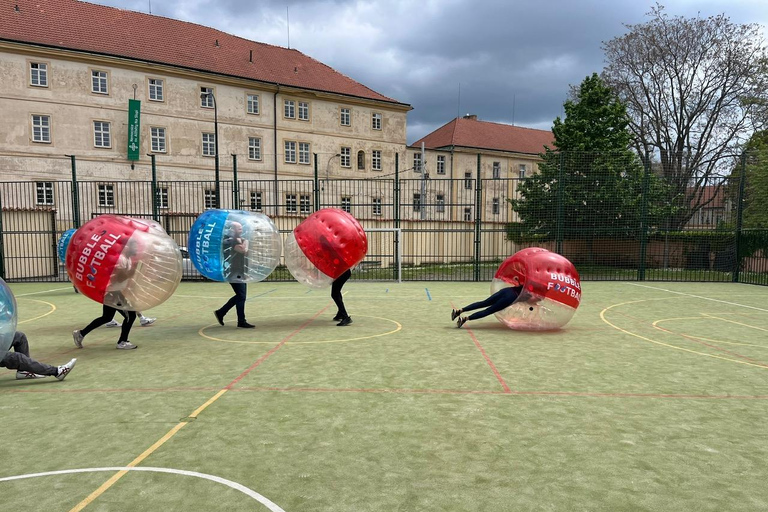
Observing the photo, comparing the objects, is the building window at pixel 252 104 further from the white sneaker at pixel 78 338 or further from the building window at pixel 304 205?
the white sneaker at pixel 78 338

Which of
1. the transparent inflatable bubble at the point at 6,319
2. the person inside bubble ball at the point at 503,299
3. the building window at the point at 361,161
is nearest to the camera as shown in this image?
the transparent inflatable bubble at the point at 6,319

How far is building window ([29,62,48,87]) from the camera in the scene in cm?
3105

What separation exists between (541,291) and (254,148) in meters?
33.7

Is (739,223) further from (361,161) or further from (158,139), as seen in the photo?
(158,139)

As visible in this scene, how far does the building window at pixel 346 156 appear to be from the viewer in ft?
138

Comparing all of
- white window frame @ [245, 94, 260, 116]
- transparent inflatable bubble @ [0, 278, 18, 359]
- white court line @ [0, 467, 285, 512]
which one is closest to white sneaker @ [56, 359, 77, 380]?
transparent inflatable bubble @ [0, 278, 18, 359]

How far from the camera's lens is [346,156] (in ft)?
139

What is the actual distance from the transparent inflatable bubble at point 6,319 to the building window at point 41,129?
32.8 meters

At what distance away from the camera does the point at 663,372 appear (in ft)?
19.6

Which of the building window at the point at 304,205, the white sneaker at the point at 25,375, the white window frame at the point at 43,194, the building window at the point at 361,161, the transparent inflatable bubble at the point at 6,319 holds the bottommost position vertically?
the white sneaker at the point at 25,375

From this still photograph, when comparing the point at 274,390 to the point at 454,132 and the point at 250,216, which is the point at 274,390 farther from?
the point at 454,132

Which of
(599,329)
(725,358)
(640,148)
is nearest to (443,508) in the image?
(725,358)

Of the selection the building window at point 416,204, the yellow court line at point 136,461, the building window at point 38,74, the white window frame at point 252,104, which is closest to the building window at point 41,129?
the building window at point 38,74

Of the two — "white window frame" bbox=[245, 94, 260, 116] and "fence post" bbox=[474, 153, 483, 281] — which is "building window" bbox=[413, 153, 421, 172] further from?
"fence post" bbox=[474, 153, 483, 281]
